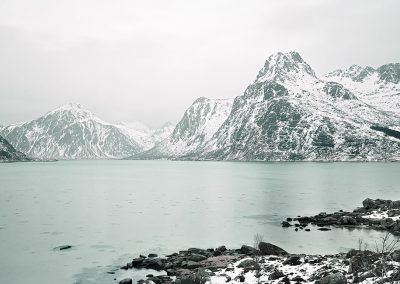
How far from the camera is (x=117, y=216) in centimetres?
10994

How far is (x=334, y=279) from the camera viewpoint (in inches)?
1583

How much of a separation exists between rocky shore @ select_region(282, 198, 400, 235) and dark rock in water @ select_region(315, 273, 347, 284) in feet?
147

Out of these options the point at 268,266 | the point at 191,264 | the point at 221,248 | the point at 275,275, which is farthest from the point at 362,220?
the point at 275,275

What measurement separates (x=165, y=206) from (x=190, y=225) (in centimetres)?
3670

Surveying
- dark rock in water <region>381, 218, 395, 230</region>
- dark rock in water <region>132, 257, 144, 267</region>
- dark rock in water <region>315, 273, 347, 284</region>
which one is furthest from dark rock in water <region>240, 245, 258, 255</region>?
dark rock in water <region>381, 218, 395, 230</region>

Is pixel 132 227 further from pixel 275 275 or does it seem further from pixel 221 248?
pixel 275 275

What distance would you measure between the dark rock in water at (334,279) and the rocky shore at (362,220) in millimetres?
44920

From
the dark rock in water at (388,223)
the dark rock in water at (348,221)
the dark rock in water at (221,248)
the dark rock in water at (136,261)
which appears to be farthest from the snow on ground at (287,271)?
the dark rock in water at (348,221)

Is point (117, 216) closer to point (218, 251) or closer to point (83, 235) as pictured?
point (83, 235)

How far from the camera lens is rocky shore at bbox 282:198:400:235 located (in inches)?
3356

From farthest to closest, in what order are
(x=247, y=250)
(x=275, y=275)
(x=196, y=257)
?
1. (x=247, y=250)
2. (x=196, y=257)
3. (x=275, y=275)

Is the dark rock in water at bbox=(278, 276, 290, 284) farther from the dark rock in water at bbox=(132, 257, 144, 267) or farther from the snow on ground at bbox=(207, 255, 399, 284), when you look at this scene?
the dark rock in water at bbox=(132, 257, 144, 267)

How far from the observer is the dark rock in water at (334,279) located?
3972 centimetres

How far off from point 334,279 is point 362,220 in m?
56.0
